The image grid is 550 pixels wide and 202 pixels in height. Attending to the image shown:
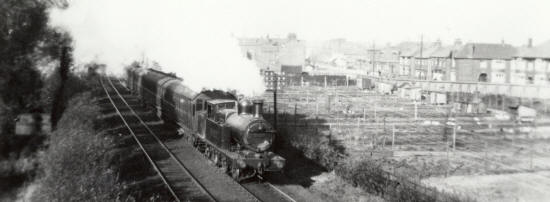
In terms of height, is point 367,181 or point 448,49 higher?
point 448,49

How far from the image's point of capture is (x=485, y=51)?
6656 centimetres

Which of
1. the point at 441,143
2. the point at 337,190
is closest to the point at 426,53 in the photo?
the point at 441,143

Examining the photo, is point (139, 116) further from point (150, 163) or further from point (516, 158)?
point (516, 158)

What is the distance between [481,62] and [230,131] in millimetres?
59228

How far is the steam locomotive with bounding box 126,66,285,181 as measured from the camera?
15.1m

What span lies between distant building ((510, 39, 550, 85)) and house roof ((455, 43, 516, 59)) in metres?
5.09

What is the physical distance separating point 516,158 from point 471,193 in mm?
Answer: 8351

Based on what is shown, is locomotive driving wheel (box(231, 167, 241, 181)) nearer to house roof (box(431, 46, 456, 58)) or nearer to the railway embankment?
the railway embankment

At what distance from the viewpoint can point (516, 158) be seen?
929 inches

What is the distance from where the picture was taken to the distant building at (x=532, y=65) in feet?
177

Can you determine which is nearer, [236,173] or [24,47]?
[236,173]

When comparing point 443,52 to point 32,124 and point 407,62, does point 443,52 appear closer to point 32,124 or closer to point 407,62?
point 407,62

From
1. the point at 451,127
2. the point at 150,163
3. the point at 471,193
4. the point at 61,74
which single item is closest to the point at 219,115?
the point at 150,163

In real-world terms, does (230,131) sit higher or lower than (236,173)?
higher
